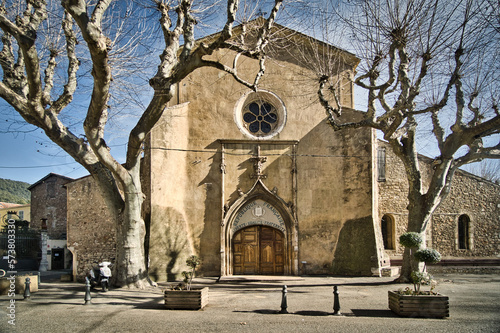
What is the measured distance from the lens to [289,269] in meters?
Result: 16.4

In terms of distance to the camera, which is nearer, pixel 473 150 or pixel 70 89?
pixel 70 89

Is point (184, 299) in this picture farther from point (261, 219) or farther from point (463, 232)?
point (463, 232)

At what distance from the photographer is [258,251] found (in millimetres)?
16703

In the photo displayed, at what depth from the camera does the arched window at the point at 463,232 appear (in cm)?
2238

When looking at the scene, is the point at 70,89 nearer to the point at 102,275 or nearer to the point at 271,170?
the point at 102,275

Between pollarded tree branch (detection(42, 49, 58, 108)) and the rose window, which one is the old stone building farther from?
pollarded tree branch (detection(42, 49, 58, 108))

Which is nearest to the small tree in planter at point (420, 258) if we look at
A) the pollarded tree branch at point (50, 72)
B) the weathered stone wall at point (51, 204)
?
the pollarded tree branch at point (50, 72)

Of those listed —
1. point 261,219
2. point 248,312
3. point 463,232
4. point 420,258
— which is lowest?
point 248,312

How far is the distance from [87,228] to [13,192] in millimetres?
47167

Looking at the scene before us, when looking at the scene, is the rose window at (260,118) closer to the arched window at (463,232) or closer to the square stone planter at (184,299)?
the square stone planter at (184,299)

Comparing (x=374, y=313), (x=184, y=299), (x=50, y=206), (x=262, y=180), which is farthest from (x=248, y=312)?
(x=50, y=206)

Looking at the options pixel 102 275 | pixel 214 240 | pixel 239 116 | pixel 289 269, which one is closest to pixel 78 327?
pixel 102 275

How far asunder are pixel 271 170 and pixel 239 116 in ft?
8.82

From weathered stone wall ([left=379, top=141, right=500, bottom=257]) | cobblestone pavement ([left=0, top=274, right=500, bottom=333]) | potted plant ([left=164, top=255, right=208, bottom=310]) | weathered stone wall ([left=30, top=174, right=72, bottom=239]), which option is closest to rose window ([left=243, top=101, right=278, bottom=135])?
cobblestone pavement ([left=0, top=274, right=500, bottom=333])
